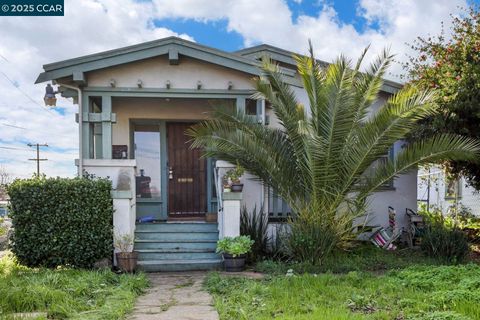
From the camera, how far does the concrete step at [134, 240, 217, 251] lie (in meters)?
7.85

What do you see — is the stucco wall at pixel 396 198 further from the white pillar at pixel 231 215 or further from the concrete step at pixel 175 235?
the concrete step at pixel 175 235

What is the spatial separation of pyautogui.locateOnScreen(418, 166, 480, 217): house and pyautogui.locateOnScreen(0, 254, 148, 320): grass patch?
12401 mm

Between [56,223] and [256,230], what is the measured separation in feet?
11.6

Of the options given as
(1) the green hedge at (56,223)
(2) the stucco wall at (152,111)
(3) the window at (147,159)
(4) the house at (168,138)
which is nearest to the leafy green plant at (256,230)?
(4) the house at (168,138)

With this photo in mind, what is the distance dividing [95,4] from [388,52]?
6.41 meters

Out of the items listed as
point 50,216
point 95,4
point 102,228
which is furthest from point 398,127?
point 95,4

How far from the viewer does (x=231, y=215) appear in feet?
24.4

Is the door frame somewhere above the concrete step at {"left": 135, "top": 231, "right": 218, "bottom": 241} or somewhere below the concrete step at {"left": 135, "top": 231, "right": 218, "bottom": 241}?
above

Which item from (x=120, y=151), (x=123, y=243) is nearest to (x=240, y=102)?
(x=120, y=151)

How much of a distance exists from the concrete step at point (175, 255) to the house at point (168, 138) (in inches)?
0.7

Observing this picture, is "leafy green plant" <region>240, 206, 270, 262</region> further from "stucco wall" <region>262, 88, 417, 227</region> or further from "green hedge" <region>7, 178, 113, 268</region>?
"stucco wall" <region>262, 88, 417, 227</region>

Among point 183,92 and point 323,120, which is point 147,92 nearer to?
point 183,92

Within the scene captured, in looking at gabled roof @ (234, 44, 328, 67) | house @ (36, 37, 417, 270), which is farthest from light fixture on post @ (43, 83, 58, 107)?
gabled roof @ (234, 44, 328, 67)

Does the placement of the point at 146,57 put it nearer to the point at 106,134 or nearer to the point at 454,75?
the point at 106,134
